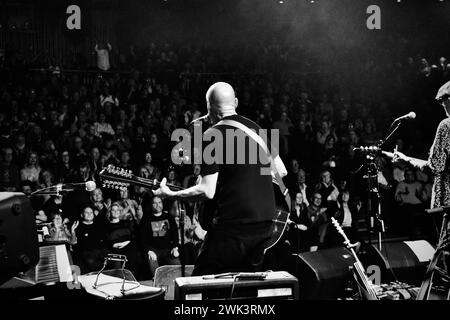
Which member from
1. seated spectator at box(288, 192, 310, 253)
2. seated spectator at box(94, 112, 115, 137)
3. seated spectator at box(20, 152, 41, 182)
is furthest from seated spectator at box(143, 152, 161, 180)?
seated spectator at box(288, 192, 310, 253)

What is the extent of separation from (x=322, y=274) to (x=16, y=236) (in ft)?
8.47

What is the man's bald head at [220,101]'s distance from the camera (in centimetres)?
278

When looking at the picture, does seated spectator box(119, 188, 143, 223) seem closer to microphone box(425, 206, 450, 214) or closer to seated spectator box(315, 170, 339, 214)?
seated spectator box(315, 170, 339, 214)

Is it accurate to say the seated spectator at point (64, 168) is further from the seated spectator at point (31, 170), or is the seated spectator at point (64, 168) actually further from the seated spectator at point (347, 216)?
the seated spectator at point (347, 216)

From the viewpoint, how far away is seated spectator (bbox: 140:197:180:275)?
571 centimetres

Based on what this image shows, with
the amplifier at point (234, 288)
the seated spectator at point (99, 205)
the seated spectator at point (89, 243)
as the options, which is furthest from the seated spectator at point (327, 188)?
the amplifier at point (234, 288)

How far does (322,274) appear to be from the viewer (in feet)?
13.1

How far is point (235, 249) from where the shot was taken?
263 cm

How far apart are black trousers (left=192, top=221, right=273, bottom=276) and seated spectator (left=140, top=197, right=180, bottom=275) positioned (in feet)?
10.2

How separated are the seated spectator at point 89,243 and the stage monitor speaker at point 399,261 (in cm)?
283

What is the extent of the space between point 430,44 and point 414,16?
933mm

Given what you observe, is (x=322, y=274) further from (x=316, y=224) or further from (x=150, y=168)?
(x=150, y=168)

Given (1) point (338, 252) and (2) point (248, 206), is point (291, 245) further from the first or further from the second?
(2) point (248, 206)

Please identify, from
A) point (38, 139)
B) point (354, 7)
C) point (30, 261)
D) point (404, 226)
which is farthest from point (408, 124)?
point (30, 261)
